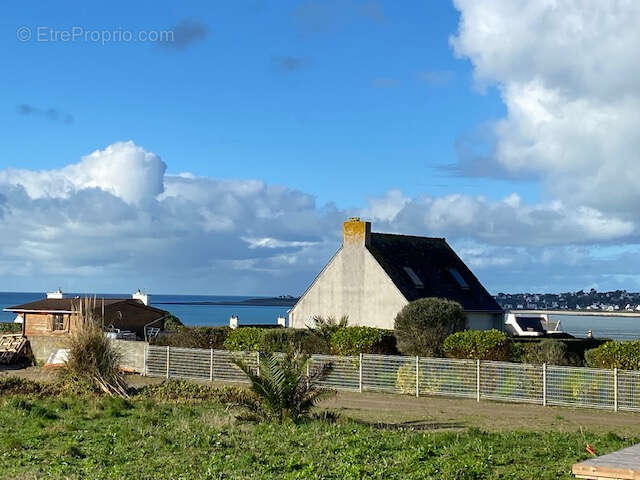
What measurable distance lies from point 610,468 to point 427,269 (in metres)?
33.7

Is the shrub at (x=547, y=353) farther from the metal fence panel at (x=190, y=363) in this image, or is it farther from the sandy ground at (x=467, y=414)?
the metal fence panel at (x=190, y=363)

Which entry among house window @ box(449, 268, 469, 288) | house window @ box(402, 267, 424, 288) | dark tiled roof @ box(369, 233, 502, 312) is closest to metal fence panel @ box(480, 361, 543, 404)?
dark tiled roof @ box(369, 233, 502, 312)

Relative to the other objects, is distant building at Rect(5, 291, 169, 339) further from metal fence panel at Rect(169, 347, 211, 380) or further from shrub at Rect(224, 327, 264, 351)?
shrub at Rect(224, 327, 264, 351)

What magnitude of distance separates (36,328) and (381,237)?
19.2 metres

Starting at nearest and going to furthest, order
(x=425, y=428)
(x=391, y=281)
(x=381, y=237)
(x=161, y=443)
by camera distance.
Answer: (x=161, y=443), (x=425, y=428), (x=391, y=281), (x=381, y=237)

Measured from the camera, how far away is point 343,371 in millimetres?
30234

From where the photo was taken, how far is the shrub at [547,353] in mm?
27855

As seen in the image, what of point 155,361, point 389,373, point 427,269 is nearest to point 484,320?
point 427,269

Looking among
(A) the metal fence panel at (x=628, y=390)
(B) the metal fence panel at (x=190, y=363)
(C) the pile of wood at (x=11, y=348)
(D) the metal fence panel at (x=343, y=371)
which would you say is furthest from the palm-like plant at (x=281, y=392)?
(C) the pile of wood at (x=11, y=348)

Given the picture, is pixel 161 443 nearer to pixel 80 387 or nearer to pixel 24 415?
pixel 24 415

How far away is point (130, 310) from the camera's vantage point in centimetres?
4866

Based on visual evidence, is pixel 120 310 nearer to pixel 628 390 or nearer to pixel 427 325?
pixel 427 325

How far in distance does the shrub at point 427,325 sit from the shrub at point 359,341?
2.22 feet

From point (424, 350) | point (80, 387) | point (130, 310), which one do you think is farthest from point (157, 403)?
point (130, 310)
